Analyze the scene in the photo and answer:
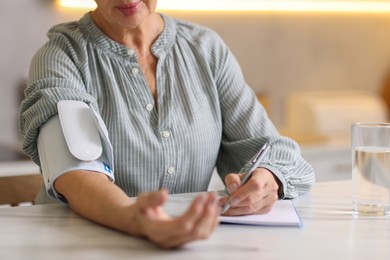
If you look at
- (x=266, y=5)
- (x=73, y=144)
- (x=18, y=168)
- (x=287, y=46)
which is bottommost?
(x=18, y=168)

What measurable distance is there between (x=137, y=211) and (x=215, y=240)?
13 cm

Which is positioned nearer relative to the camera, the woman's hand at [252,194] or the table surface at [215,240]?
the table surface at [215,240]

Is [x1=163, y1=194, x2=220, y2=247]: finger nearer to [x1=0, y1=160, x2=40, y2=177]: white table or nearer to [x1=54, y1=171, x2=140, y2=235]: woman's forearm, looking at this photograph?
[x1=54, y1=171, x2=140, y2=235]: woman's forearm

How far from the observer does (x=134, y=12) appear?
5.10 feet

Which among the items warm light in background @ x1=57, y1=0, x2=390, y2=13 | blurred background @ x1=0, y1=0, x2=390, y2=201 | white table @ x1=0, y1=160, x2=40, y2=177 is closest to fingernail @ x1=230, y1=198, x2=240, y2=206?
white table @ x1=0, y1=160, x2=40, y2=177

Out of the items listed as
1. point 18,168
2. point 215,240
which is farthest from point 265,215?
point 18,168

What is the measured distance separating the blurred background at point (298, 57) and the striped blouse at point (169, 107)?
144 centimetres

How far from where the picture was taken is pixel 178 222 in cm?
109

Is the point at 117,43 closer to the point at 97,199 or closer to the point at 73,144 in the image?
the point at 73,144

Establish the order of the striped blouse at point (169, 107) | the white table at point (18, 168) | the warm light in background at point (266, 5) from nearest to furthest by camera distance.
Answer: the striped blouse at point (169, 107), the white table at point (18, 168), the warm light in background at point (266, 5)

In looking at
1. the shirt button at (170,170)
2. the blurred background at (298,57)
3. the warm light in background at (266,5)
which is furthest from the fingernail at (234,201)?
the warm light in background at (266,5)

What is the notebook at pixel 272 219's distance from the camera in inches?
49.8

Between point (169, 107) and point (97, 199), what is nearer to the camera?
point (97, 199)

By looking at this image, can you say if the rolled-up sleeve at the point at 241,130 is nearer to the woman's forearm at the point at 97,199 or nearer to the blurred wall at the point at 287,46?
the woman's forearm at the point at 97,199
